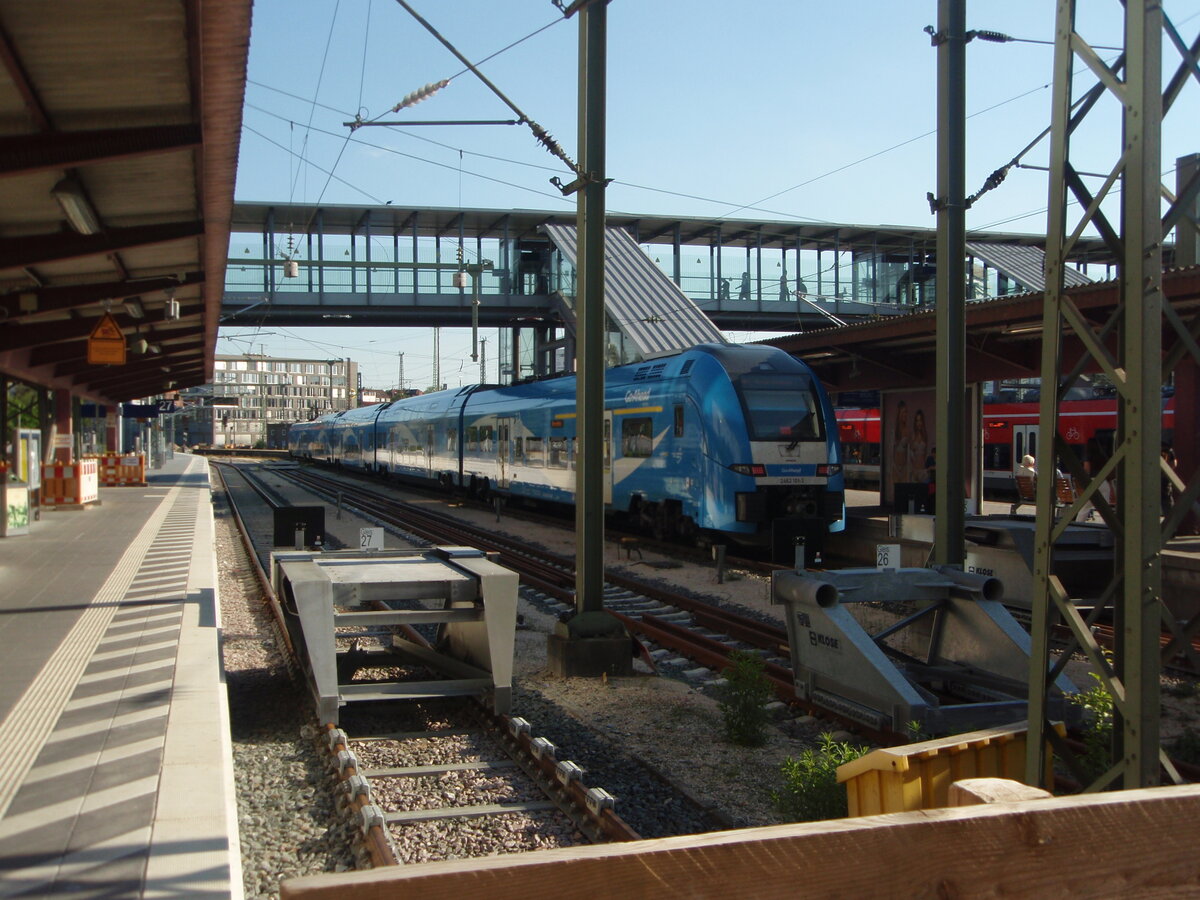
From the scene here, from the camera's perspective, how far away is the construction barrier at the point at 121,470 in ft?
113

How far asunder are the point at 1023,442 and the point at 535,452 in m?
14.4

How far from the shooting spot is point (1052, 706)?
6047 mm

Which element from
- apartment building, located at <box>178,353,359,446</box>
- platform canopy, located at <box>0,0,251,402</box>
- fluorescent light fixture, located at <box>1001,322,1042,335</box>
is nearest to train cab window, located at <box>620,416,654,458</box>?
fluorescent light fixture, located at <box>1001,322,1042,335</box>

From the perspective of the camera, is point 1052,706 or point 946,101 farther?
point 946,101

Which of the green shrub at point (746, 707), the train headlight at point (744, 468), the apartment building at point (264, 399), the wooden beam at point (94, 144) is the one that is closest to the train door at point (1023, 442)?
the train headlight at point (744, 468)

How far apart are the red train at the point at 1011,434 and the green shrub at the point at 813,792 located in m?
18.6

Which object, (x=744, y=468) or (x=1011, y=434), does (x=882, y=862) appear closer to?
(x=744, y=468)

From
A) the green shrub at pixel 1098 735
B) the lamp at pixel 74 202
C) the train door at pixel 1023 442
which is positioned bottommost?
the green shrub at pixel 1098 735

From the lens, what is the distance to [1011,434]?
29875 mm

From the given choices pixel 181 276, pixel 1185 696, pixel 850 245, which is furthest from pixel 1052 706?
pixel 850 245

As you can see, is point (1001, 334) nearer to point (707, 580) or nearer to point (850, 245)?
point (707, 580)

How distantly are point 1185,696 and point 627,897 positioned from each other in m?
7.59

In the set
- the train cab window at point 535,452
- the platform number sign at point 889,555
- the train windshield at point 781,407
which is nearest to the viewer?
the platform number sign at point 889,555

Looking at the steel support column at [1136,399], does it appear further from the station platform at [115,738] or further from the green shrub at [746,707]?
the station platform at [115,738]
